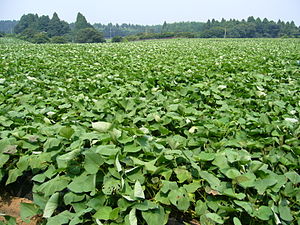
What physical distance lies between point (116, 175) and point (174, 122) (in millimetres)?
1034

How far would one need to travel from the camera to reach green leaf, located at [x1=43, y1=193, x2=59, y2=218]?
4.24 ft

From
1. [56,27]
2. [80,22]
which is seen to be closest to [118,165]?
[80,22]

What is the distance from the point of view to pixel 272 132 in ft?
6.38

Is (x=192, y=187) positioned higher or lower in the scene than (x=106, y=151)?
lower

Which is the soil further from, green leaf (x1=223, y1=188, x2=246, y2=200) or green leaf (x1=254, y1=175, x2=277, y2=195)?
green leaf (x1=254, y1=175, x2=277, y2=195)

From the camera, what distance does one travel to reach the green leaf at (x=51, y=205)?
1292mm

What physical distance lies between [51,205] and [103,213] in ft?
1.12

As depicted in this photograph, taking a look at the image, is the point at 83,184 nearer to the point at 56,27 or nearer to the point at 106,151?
the point at 106,151

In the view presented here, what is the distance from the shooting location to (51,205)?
4.33ft

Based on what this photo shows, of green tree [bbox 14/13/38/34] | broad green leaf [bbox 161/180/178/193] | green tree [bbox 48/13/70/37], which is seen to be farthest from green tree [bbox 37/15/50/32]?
broad green leaf [bbox 161/180/178/193]

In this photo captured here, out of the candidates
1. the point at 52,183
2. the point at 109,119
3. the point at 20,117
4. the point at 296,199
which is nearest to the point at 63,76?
the point at 20,117

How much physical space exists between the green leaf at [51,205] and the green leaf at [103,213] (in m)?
0.30

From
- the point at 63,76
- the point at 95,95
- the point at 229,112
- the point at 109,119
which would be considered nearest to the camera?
the point at 109,119

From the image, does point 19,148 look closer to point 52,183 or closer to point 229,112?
point 52,183
